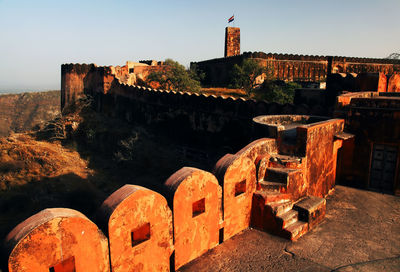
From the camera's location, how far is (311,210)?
5.14 m

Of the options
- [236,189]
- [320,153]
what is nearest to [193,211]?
[236,189]

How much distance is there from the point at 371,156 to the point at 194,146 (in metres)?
7.29

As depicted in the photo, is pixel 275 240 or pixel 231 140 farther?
pixel 231 140

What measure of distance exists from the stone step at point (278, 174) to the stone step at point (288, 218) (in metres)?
0.51

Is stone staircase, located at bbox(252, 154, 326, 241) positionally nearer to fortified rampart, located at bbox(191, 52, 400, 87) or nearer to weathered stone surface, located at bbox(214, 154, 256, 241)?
weathered stone surface, located at bbox(214, 154, 256, 241)

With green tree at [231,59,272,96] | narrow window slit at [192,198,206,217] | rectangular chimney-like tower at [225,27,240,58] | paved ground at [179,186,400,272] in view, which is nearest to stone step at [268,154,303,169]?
paved ground at [179,186,400,272]

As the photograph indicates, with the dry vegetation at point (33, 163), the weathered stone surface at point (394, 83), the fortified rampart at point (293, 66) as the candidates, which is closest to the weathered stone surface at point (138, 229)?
the dry vegetation at point (33, 163)

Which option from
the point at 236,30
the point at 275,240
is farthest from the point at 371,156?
the point at 236,30

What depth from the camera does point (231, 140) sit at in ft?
37.8

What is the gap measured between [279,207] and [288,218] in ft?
0.72

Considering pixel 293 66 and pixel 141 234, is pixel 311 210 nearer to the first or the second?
pixel 141 234

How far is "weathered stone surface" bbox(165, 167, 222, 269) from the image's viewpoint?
3789mm

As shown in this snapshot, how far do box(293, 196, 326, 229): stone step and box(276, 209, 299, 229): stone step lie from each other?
0.34 feet

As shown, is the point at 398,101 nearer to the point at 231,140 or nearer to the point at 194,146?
the point at 231,140
